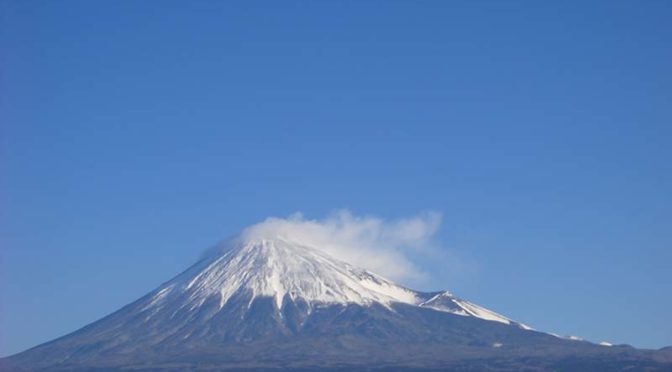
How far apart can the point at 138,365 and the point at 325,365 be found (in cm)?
2936

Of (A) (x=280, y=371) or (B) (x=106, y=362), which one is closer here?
(A) (x=280, y=371)

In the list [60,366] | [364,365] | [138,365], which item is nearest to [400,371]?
[364,365]

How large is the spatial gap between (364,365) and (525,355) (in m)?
27.1

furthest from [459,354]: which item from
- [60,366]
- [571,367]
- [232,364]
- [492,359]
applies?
[60,366]

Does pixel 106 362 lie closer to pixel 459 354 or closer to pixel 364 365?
pixel 364 365

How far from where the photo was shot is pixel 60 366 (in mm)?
198625

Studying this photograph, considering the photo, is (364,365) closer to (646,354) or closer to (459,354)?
(459,354)

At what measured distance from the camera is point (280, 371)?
18388 centimetres

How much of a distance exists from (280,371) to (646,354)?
199 feet

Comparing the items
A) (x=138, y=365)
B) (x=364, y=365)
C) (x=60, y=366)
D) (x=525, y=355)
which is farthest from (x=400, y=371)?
(x=60, y=366)

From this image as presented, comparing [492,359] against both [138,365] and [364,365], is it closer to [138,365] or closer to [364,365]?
[364,365]

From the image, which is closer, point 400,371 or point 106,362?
point 400,371

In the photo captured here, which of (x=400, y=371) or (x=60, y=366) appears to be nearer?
(x=400, y=371)

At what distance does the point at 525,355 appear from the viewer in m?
198
